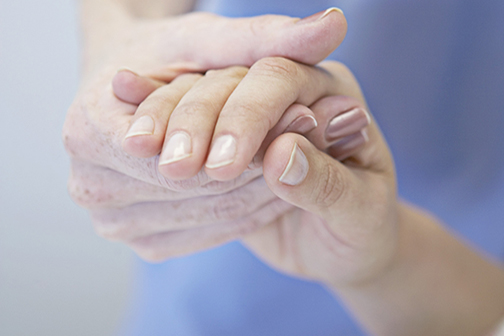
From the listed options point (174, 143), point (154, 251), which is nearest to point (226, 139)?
point (174, 143)

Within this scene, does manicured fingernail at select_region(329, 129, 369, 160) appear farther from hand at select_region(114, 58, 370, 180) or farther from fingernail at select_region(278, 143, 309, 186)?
fingernail at select_region(278, 143, 309, 186)

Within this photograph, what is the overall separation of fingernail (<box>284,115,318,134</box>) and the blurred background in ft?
3.68

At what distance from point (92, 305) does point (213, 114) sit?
4.57 feet

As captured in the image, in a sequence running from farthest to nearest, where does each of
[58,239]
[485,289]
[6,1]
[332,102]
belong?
[58,239] < [6,1] < [485,289] < [332,102]

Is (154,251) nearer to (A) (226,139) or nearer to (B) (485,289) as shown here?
(A) (226,139)

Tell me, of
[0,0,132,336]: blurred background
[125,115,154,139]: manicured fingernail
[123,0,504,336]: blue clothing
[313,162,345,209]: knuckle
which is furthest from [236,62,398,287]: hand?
[0,0,132,336]: blurred background

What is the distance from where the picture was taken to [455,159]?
2.84ft

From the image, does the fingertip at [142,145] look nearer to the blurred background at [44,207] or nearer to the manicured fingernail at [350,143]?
the manicured fingernail at [350,143]

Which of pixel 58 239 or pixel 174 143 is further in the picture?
pixel 58 239

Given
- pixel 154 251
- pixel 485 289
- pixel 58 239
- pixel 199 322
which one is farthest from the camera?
pixel 58 239

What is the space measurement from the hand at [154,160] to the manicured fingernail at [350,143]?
91 mm

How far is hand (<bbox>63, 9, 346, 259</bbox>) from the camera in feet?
1.33

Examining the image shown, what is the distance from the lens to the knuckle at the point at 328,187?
1.21ft

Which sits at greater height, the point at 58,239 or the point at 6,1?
the point at 6,1
